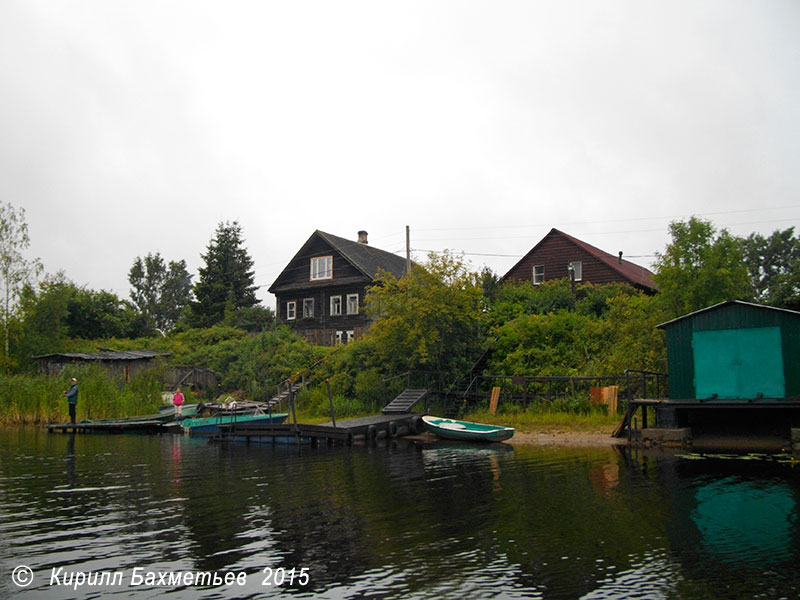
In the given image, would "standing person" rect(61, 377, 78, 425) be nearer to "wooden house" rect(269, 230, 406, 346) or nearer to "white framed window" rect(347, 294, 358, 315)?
"wooden house" rect(269, 230, 406, 346)

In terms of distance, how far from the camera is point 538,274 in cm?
5112

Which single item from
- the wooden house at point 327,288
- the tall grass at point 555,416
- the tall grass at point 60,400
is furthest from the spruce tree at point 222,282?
the tall grass at point 555,416

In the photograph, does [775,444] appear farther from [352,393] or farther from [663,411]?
[352,393]

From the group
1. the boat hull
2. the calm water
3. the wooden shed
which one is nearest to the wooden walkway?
the calm water

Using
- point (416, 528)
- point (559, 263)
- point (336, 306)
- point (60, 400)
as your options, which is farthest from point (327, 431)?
point (559, 263)

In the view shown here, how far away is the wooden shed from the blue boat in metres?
18.4

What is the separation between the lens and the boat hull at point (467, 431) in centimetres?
2602

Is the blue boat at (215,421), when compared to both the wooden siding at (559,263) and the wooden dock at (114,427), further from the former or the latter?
the wooden siding at (559,263)

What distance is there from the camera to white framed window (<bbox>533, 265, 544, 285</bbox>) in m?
50.9

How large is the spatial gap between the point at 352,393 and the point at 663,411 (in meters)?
17.5

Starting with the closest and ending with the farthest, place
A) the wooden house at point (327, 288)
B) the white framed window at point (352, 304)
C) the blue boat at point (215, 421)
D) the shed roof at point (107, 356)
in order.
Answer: the blue boat at point (215, 421), the shed roof at point (107, 356), the wooden house at point (327, 288), the white framed window at point (352, 304)

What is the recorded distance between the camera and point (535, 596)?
8.12 meters

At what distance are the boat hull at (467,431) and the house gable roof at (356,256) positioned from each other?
2416cm

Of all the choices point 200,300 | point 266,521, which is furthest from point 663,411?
point 200,300
